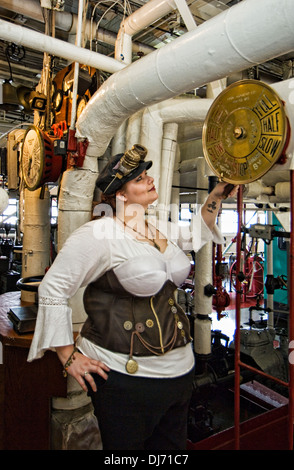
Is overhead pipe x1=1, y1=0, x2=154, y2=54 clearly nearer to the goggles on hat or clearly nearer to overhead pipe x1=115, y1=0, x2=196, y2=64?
overhead pipe x1=115, y1=0, x2=196, y2=64

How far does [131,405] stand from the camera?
142cm

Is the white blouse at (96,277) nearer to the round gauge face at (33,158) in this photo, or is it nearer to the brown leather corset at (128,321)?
the brown leather corset at (128,321)

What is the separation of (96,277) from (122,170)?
51 centimetres

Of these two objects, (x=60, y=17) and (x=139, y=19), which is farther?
(x=60, y=17)

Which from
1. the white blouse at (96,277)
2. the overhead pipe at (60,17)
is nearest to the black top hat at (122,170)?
the white blouse at (96,277)

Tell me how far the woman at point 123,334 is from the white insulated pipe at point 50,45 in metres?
0.85

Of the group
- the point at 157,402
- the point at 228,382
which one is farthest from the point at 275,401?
the point at 157,402

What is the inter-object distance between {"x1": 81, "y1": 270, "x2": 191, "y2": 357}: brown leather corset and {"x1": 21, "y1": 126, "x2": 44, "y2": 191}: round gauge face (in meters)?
1.48

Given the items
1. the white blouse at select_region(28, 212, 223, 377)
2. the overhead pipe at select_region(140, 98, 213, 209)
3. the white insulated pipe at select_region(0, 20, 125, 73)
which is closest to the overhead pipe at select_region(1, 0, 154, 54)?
the overhead pipe at select_region(140, 98, 213, 209)

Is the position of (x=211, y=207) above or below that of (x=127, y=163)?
below

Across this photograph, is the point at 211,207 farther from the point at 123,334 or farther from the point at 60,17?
the point at 60,17

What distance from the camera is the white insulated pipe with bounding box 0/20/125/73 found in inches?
70.1

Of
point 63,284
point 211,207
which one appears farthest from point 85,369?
point 211,207

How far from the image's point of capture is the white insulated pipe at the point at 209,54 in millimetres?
1186
